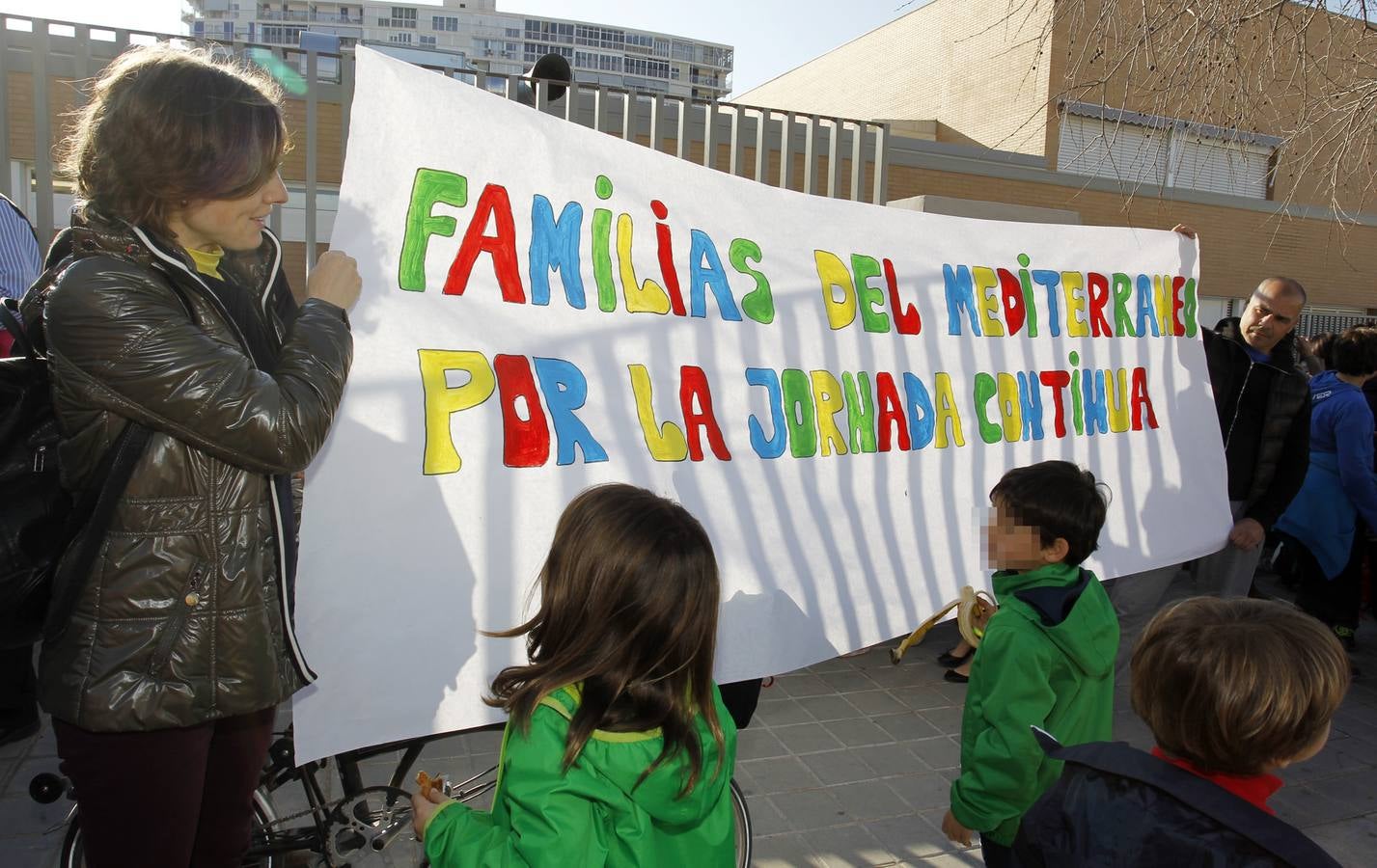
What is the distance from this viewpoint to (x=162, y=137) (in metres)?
1.59

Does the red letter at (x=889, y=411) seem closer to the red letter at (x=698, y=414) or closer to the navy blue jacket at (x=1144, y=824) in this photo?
the red letter at (x=698, y=414)

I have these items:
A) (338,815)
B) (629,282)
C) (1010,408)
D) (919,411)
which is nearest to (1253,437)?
(1010,408)

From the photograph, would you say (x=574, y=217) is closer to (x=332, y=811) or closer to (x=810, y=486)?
(x=810, y=486)

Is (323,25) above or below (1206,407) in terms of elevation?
above

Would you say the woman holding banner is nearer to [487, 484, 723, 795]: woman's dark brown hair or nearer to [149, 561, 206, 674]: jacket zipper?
[149, 561, 206, 674]: jacket zipper

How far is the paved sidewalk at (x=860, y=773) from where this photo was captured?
3.25 metres

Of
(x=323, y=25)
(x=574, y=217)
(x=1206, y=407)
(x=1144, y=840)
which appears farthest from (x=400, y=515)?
(x=323, y=25)

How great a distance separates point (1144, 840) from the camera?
1387 mm

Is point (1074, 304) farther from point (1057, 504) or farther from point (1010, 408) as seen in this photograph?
point (1057, 504)

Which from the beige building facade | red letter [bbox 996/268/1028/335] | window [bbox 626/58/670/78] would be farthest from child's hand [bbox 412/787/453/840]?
window [bbox 626/58/670/78]

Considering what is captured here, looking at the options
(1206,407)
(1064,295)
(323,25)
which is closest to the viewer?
(1064,295)

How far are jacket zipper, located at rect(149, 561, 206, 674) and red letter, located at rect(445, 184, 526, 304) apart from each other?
0.95 meters

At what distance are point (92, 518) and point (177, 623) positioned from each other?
0.70ft

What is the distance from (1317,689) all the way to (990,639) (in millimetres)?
927
